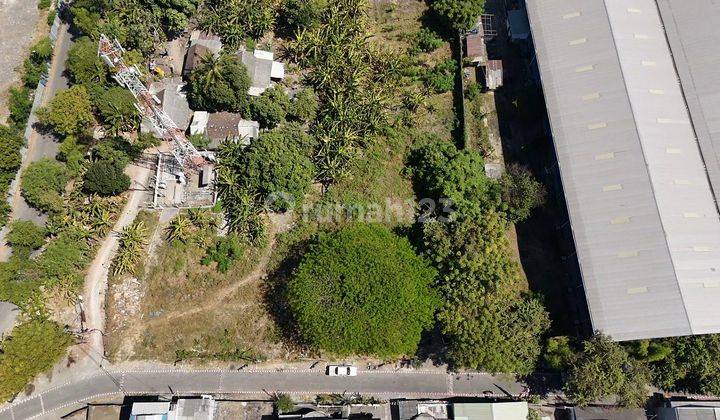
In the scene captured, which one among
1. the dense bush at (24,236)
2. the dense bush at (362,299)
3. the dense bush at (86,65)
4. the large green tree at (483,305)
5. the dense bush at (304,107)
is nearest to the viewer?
the dense bush at (362,299)

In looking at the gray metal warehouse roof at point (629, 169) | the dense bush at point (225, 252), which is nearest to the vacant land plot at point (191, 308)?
the dense bush at point (225, 252)

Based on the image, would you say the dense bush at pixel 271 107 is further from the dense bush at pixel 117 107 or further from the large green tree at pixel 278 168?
the dense bush at pixel 117 107

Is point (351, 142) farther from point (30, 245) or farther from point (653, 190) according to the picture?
point (30, 245)

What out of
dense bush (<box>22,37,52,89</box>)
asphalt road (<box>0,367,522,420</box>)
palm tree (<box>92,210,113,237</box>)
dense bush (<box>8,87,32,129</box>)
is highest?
dense bush (<box>22,37,52,89</box>)

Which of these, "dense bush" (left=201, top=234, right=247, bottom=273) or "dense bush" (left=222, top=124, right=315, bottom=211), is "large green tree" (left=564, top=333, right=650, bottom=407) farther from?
"dense bush" (left=201, top=234, right=247, bottom=273)

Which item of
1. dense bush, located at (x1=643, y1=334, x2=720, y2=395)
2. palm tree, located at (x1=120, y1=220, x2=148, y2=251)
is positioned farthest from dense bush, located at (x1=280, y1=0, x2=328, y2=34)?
dense bush, located at (x1=643, y1=334, x2=720, y2=395)

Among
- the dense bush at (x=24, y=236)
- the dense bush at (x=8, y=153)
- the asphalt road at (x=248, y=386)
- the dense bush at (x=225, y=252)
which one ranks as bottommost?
the asphalt road at (x=248, y=386)
